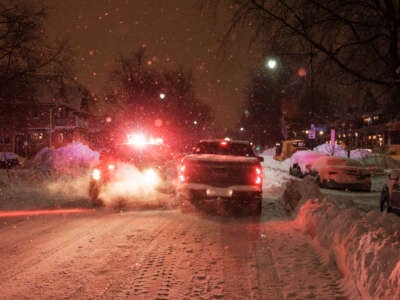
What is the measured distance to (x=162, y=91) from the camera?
232 feet

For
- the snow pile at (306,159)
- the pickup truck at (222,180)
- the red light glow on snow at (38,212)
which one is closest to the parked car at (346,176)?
the snow pile at (306,159)

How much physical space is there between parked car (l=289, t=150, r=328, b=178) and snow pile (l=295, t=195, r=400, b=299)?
49.2 ft

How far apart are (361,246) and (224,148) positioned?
8.02 meters

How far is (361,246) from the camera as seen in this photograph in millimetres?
5242

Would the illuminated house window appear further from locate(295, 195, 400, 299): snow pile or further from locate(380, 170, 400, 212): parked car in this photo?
locate(295, 195, 400, 299): snow pile

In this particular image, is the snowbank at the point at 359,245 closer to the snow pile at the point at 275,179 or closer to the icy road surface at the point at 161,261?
the icy road surface at the point at 161,261

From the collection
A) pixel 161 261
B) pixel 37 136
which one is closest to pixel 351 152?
pixel 161 261

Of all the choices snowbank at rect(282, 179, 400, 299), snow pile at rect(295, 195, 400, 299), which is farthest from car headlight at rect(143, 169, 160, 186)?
snow pile at rect(295, 195, 400, 299)

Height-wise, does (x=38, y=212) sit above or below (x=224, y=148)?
below

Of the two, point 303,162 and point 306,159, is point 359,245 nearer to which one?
point 306,159

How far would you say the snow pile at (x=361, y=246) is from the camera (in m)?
4.23

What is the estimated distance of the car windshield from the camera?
42.5ft

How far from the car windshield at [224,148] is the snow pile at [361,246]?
176 inches

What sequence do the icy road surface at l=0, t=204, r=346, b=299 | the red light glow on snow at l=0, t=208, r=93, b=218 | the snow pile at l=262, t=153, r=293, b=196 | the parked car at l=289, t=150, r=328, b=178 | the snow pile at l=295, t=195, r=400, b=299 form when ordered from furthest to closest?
the parked car at l=289, t=150, r=328, b=178 → the snow pile at l=262, t=153, r=293, b=196 → the red light glow on snow at l=0, t=208, r=93, b=218 → the icy road surface at l=0, t=204, r=346, b=299 → the snow pile at l=295, t=195, r=400, b=299
